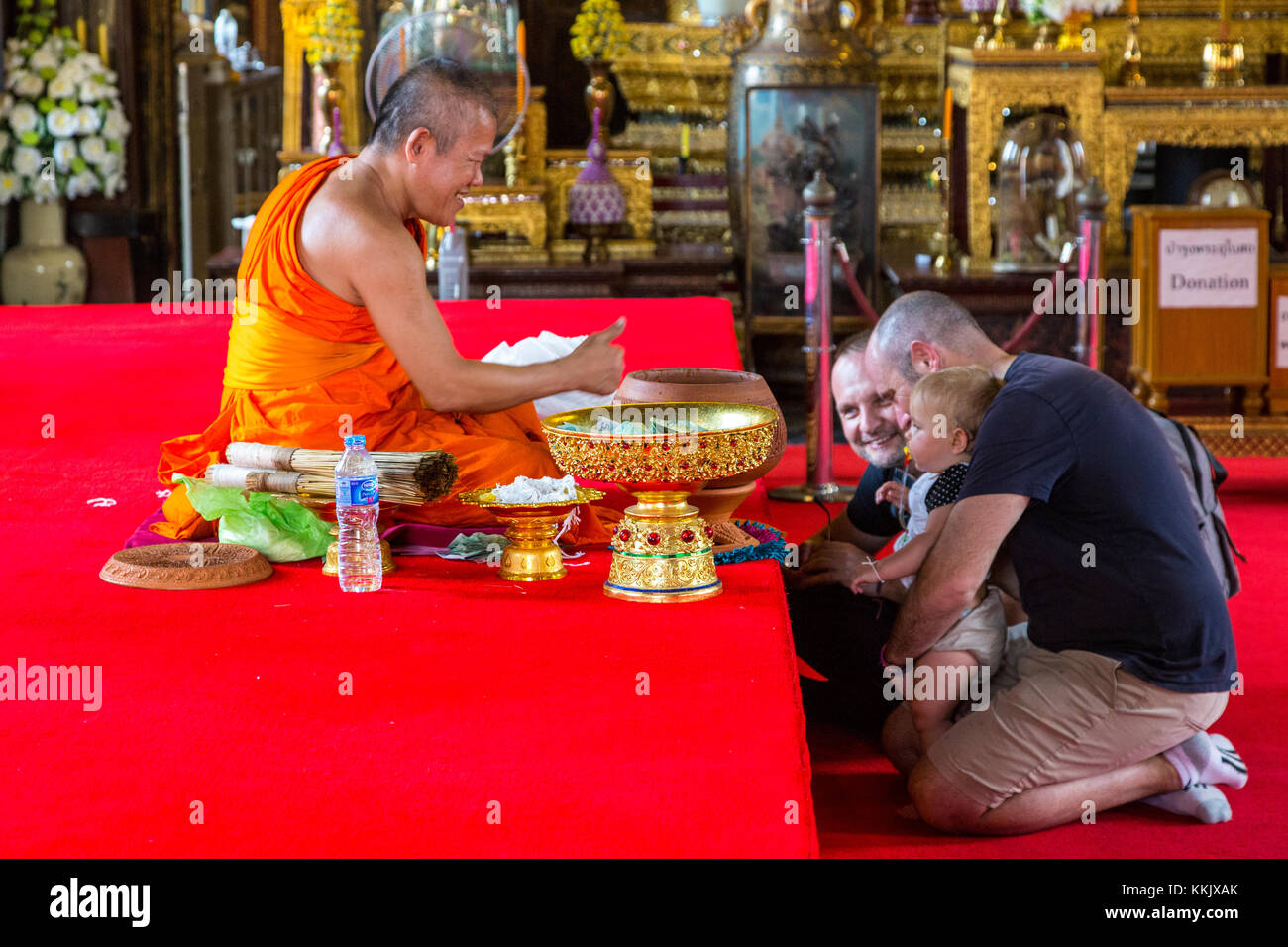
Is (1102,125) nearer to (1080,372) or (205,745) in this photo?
(1080,372)

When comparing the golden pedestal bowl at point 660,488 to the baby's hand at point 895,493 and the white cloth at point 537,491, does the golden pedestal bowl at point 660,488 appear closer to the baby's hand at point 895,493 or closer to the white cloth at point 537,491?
the white cloth at point 537,491

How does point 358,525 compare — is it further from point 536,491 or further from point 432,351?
point 432,351

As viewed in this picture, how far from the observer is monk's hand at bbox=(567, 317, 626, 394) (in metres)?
2.55

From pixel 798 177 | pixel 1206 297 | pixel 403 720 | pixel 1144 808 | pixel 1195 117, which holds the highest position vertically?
pixel 1195 117

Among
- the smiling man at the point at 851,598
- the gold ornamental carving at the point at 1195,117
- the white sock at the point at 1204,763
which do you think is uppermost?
the gold ornamental carving at the point at 1195,117

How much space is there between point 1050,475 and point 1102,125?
4882 mm

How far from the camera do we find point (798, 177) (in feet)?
22.1

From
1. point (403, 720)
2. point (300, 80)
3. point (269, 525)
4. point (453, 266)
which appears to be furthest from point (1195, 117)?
point (403, 720)

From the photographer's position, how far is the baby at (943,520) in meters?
2.46

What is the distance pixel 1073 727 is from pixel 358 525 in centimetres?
114

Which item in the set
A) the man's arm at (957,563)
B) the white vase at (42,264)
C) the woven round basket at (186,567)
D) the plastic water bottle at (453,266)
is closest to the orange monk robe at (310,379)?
the woven round basket at (186,567)

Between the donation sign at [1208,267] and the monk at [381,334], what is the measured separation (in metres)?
2.86

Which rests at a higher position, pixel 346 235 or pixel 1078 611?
pixel 346 235

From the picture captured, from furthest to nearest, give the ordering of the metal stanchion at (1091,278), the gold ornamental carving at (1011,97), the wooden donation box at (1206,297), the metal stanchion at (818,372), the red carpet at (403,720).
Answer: the gold ornamental carving at (1011,97) → the metal stanchion at (1091,278) → the wooden donation box at (1206,297) → the metal stanchion at (818,372) → the red carpet at (403,720)
